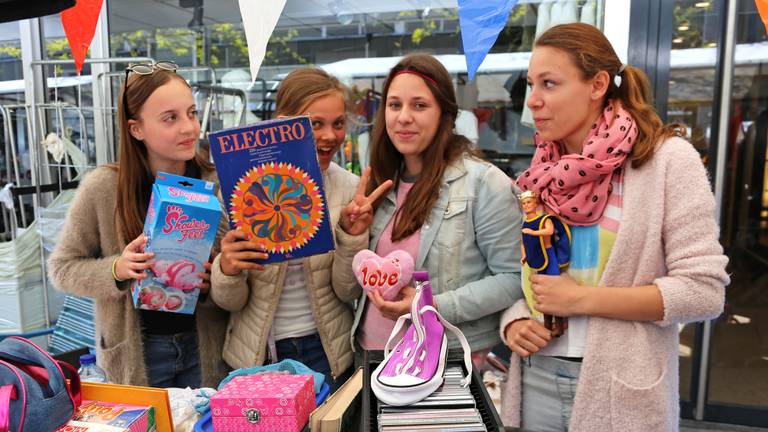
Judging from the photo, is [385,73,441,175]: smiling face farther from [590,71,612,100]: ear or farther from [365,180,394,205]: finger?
[590,71,612,100]: ear

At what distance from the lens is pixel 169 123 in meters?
1.72

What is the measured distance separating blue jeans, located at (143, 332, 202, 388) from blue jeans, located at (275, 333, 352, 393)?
31 cm

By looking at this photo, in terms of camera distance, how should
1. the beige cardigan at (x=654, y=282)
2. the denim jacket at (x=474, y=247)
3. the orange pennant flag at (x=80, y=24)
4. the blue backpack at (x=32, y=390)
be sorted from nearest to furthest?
the blue backpack at (x=32, y=390) < the beige cardigan at (x=654, y=282) < the denim jacket at (x=474, y=247) < the orange pennant flag at (x=80, y=24)

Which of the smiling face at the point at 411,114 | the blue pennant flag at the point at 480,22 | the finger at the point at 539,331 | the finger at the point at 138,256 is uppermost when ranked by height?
the blue pennant flag at the point at 480,22

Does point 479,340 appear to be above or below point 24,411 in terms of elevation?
below

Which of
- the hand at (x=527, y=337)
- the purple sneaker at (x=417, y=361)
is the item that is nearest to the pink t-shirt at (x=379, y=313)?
the hand at (x=527, y=337)

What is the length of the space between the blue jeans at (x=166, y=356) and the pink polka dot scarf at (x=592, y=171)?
3.98 feet

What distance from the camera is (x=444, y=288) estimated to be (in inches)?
64.3

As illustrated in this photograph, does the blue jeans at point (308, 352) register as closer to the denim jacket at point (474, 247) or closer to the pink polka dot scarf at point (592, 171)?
the denim jacket at point (474, 247)

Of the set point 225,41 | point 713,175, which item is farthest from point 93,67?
point 713,175

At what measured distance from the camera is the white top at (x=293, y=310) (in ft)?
5.71

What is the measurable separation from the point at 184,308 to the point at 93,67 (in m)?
2.96

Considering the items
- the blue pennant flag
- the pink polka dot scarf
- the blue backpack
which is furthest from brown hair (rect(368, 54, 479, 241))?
the blue backpack

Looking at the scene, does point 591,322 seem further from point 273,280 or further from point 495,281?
point 273,280
